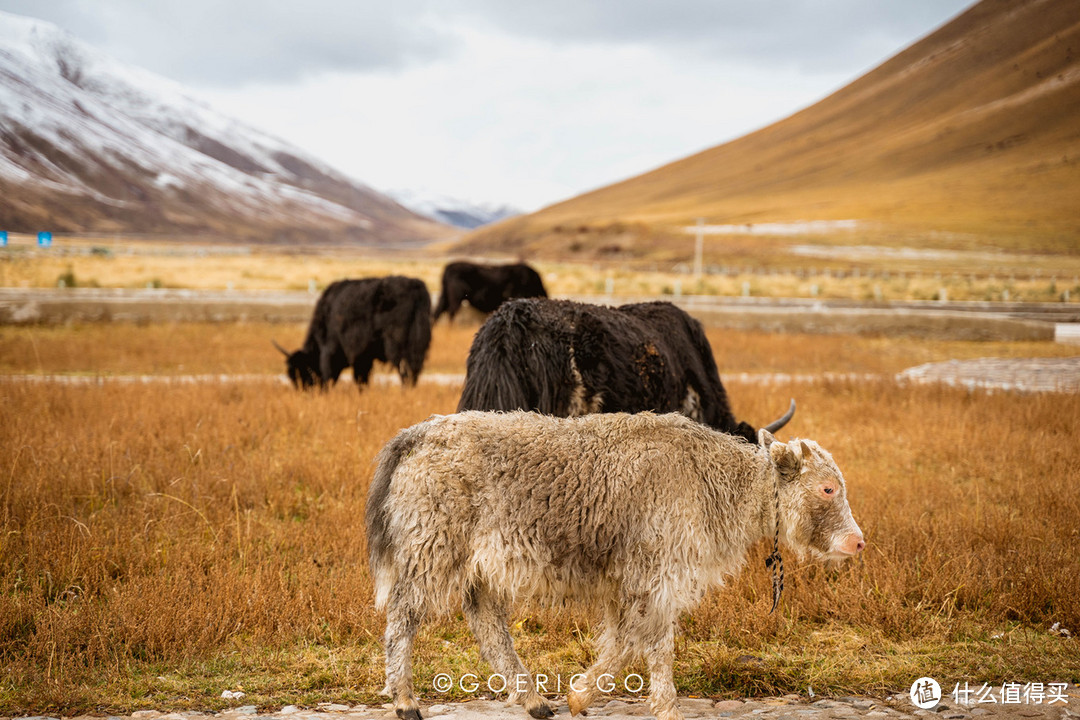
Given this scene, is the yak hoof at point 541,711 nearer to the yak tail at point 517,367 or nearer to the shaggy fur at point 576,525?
the shaggy fur at point 576,525

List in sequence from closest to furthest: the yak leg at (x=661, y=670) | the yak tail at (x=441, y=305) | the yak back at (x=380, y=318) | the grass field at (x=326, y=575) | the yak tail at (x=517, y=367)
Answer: the yak leg at (x=661, y=670) < the grass field at (x=326, y=575) < the yak tail at (x=517, y=367) < the yak back at (x=380, y=318) < the yak tail at (x=441, y=305)

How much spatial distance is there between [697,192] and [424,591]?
169547 mm

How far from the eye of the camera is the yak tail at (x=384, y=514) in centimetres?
355

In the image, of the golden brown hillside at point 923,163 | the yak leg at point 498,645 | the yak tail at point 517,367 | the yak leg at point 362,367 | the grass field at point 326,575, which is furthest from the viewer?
the golden brown hillside at point 923,163

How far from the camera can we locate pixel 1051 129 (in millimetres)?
87938

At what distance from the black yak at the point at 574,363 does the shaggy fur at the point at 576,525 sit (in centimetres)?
106

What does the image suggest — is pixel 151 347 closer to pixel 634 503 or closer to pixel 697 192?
pixel 634 503

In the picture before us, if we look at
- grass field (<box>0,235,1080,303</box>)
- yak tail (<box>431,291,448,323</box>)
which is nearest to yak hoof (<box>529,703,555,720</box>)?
yak tail (<box>431,291,448,323</box>)

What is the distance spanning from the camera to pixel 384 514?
3553 millimetres

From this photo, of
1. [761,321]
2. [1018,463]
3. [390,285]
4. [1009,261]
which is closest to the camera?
[1018,463]

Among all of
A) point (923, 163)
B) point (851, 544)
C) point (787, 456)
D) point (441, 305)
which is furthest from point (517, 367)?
point (923, 163)

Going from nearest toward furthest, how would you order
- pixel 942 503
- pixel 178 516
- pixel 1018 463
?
pixel 178 516, pixel 942 503, pixel 1018 463

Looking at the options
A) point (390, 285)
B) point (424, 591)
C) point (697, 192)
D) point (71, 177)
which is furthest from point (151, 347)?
point (71, 177)

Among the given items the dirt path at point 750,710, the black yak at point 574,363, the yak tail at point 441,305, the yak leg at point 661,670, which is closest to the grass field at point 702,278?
the yak tail at point 441,305
